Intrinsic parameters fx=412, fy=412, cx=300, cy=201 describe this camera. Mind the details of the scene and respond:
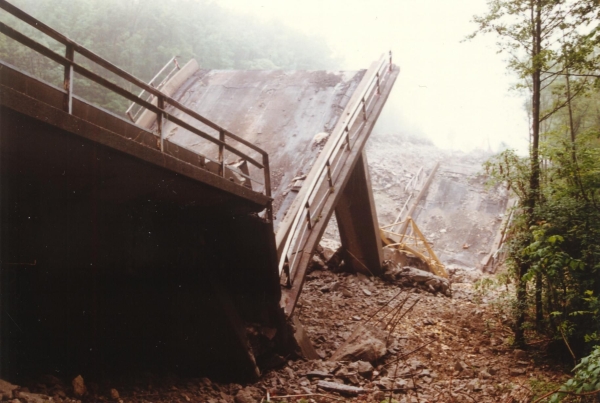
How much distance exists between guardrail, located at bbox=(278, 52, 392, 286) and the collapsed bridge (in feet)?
0.14

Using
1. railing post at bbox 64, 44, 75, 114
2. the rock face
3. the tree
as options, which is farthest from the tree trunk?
railing post at bbox 64, 44, 75, 114

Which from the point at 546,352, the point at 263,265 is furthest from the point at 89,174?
the point at 546,352

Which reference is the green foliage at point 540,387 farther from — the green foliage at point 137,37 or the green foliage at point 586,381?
the green foliage at point 137,37

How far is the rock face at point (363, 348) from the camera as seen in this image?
627 centimetres

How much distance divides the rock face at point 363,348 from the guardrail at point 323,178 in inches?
53.3

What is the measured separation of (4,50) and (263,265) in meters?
17.0

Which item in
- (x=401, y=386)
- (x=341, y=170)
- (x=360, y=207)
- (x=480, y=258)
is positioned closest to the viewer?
(x=401, y=386)

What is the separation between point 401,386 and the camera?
5336 mm

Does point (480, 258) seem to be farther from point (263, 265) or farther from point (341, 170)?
point (263, 265)

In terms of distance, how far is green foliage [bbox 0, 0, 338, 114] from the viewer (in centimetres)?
1944

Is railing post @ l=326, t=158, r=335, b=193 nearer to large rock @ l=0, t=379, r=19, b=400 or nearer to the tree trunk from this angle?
the tree trunk

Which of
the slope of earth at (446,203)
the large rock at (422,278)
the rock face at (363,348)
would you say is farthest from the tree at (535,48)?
the slope of earth at (446,203)

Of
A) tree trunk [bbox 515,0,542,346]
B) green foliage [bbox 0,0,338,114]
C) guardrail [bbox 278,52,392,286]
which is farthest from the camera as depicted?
green foliage [bbox 0,0,338,114]

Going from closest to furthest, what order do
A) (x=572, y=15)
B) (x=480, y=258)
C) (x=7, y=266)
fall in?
(x=7, y=266) < (x=572, y=15) < (x=480, y=258)
